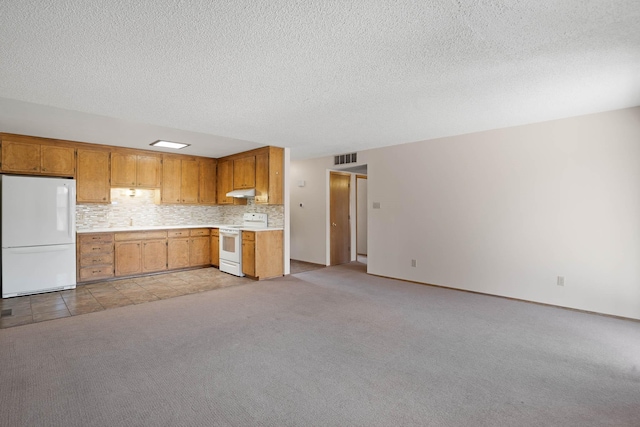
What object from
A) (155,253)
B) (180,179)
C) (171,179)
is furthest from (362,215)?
(155,253)

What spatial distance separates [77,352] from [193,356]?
1070mm

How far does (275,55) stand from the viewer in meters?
2.43

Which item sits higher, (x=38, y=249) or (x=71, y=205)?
(x=71, y=205)

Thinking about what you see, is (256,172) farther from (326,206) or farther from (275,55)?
(275,55)

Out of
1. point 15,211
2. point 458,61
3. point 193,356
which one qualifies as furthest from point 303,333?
point 15,211

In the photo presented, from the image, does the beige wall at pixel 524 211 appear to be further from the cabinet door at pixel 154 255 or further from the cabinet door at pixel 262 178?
the cabinet door at pixel 154 255

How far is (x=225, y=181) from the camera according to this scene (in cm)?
707

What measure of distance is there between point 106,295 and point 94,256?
1.10m

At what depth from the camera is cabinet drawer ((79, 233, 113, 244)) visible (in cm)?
534

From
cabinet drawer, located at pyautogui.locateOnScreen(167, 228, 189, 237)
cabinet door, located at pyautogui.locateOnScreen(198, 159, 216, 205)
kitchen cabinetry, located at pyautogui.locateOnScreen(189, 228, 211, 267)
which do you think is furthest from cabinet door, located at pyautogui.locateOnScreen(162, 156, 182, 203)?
kitchen cabinetry, located at pyautogui.locateOnScreen(189, 228, 211, 267)

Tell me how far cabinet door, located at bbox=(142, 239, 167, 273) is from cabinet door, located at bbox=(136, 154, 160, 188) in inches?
46.0

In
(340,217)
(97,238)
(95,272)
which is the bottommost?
(95,272)

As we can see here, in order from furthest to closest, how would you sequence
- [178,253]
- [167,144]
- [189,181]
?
1. [189,181]
2. [178,253]
3. [167,144]

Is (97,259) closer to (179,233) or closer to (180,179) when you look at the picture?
(179,233)
